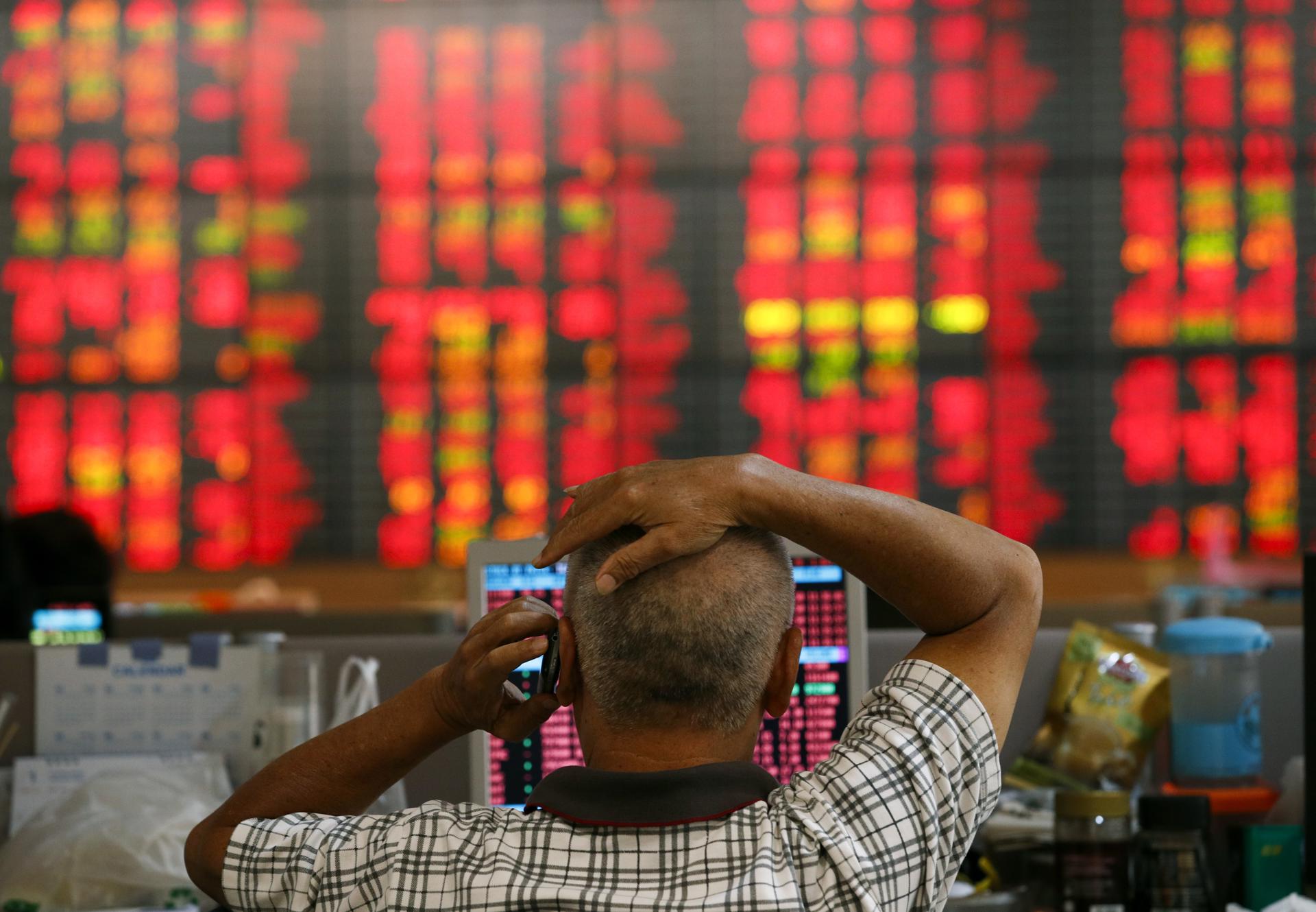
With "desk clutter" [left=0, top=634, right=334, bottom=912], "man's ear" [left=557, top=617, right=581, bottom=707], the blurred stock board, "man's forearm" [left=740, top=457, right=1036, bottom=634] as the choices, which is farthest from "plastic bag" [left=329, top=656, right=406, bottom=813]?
the blurred stock board

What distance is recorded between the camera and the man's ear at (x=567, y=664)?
86 cm

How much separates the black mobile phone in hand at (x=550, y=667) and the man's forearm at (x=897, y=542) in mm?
159

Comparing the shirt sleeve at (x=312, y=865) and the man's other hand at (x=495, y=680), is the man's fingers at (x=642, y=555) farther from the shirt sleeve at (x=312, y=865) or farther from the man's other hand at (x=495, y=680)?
the shirt sleeve at (x=312, y=865)

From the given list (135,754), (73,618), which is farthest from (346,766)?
(73,618)

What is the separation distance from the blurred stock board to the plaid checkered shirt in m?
3.41

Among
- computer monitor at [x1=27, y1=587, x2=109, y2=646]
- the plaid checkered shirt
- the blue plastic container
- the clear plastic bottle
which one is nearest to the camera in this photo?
the plaid checkered shirt

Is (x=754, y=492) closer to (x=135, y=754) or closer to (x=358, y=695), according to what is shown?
(x=358, y=695)

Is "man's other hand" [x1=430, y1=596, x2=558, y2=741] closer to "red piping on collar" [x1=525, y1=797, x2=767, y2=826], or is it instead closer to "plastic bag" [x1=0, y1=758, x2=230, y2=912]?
"red piping on collar" [x1=525, y1=797, x2=767, y2=826]

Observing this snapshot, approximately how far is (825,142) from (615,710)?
3.69m

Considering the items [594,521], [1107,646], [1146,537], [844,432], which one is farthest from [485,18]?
[594,521]

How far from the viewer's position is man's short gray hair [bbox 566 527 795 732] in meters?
0.81

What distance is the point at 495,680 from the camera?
885mm

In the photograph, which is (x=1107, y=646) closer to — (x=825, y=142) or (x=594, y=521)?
(x=594, y=521)

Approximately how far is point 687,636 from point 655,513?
0.25 ft
